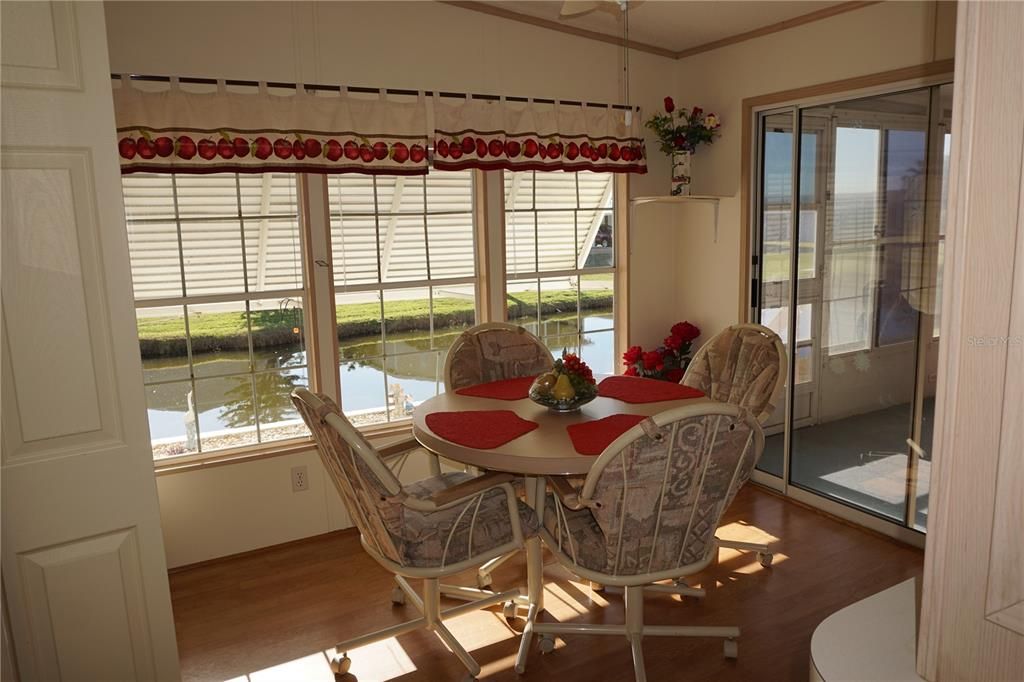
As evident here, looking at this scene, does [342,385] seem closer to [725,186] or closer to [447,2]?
[447,2]

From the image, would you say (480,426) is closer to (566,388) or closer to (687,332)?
(566,388)

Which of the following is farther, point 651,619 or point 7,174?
point 651,619

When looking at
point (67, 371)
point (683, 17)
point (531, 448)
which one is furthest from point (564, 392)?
point (683, 17)

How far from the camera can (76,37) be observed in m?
1.59

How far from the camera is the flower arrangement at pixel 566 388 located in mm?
2707

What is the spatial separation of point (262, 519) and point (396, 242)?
1.56 m

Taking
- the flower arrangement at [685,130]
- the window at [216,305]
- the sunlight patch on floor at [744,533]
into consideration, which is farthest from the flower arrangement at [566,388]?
the flower arrangement at [685,130]

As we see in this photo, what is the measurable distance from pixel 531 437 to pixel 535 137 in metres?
2.04

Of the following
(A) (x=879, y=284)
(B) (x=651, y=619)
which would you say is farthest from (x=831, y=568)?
(A) (x=879, y=284)

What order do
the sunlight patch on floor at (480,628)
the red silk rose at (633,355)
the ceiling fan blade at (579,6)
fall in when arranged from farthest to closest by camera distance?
the red silk rose at (633,355) < the sunlight patch on floor at (480,628) < the ceiling fan blade at (579,6)

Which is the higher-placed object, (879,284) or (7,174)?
(7,174)

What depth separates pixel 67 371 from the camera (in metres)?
1.66

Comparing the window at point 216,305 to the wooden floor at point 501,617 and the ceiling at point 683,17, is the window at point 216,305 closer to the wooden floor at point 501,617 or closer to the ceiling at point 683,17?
the wooden floor at point 501,617

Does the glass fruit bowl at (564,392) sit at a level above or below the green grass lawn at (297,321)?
below
